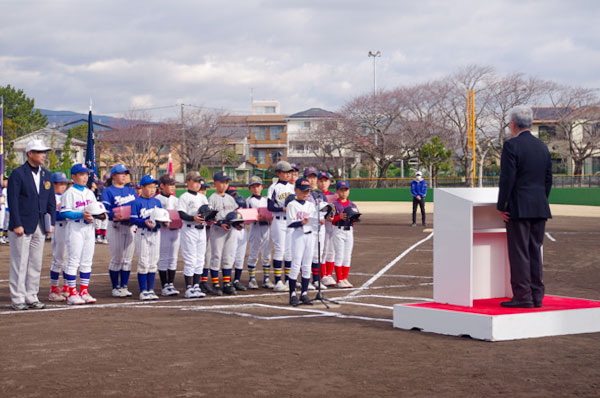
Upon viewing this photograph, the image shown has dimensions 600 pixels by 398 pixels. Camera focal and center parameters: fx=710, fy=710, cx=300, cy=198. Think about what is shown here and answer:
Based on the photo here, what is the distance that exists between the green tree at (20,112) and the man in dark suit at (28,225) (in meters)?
66.4

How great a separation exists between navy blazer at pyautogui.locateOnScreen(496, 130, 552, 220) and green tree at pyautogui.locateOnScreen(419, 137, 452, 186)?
50166 millimetres

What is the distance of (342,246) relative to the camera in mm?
12391

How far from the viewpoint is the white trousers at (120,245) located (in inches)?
444

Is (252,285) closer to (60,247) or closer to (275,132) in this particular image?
(60,247)

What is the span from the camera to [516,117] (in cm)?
812

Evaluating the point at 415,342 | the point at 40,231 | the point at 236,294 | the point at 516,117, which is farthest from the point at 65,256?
the point at 516,117

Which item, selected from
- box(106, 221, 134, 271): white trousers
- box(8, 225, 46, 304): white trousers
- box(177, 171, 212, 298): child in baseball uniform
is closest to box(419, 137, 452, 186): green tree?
box(177, 171, 212, 298): child in baseball uniform

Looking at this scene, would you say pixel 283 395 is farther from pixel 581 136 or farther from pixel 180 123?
pixel 180 123

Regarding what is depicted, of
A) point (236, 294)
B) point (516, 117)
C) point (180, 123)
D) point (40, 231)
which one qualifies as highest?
point (180, 123)

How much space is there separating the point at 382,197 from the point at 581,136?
2128cm

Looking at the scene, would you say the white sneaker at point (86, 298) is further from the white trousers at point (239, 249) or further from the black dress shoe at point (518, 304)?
the black dress shoe at point (518, 304)

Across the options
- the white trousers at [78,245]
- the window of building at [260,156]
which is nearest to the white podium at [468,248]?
the white trousers at [78,245]

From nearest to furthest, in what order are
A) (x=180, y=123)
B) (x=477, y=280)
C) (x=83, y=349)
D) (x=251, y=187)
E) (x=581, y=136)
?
1. (x=83, y=349)
2. (x=477, y=280)
3. (x=251, y=187)
4. (x=581, y=136)
5. (x=180, y=123)

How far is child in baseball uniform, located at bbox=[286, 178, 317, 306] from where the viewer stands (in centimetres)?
1017
